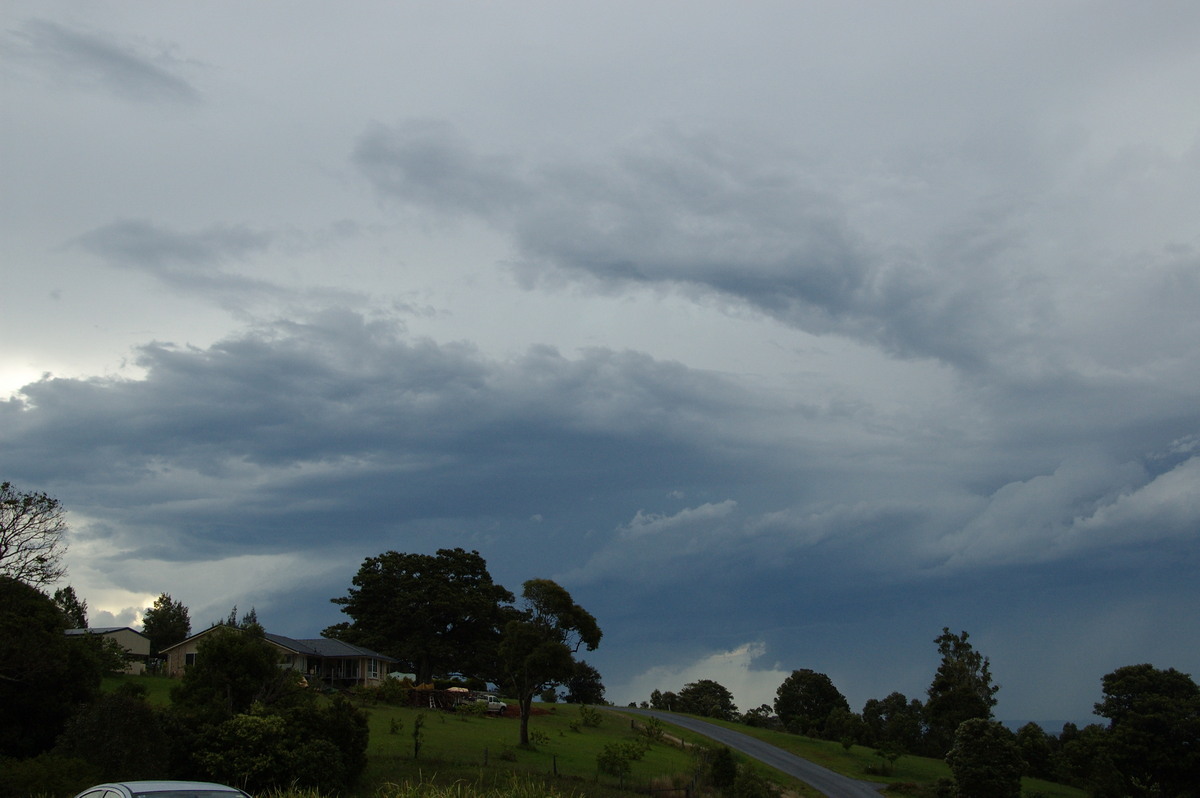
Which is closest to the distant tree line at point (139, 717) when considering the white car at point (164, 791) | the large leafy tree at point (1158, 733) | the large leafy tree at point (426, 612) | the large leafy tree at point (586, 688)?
the white car at point (164, 791)

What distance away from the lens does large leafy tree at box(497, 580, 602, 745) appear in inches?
1929

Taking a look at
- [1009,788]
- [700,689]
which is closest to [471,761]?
[1009,788]

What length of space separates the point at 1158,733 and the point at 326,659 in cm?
6107

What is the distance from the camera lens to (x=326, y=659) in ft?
248

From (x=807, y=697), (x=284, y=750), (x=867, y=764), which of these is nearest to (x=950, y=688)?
(x=867, y=764)

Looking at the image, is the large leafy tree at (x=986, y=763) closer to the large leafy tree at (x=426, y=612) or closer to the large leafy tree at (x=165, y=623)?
the large leafy tree at (x=426, y=612)

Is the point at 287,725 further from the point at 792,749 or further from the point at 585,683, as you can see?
the point at 585,683

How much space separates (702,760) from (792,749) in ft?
87.4

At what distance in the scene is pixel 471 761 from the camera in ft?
126

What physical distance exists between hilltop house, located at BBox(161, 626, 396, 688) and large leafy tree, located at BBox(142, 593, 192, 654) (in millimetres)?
23828

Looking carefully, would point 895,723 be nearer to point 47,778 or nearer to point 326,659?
point 326,659

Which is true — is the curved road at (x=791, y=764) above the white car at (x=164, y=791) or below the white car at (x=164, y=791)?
below

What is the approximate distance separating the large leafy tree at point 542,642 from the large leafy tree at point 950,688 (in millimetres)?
33742

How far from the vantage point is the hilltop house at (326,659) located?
68000mm
